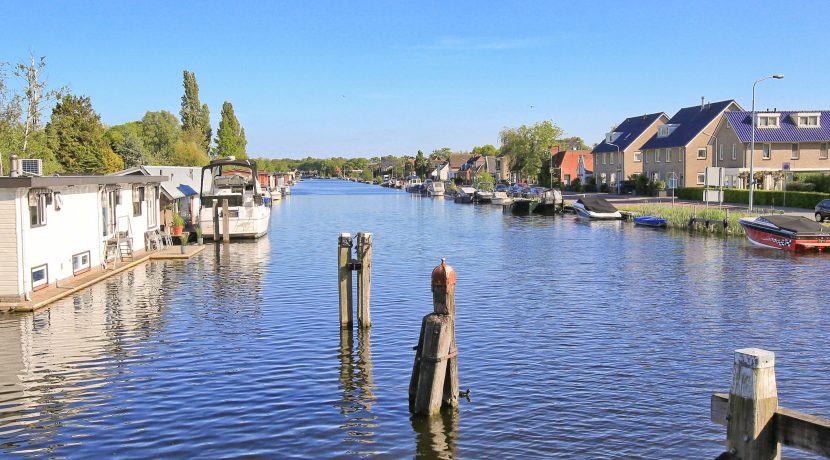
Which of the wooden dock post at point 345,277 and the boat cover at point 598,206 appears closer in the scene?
the wooden dock post at point 345,277

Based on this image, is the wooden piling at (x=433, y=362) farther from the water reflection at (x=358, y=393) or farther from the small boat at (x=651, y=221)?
the small boat at (x=651, y=221)

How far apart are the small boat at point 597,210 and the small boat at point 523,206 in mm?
11930

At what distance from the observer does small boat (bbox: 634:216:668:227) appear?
202 feet

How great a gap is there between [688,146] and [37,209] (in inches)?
3054

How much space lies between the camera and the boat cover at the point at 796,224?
4425cm

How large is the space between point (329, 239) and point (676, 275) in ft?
88.6

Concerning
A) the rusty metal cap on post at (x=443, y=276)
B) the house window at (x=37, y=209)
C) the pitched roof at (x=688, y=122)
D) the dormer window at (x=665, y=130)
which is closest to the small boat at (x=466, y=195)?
the pitched roof at (x=688, y=122)

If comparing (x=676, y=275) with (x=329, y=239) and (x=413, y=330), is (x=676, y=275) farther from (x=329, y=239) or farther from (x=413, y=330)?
(x=329, y=239)

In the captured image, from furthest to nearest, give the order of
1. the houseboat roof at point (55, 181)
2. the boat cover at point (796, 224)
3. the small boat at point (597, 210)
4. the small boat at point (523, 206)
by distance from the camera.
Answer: the small boat at point (523, 206) < the small boat at point (597, 210) < the boat cover at point (796, 224) < the houseboat roof at point (55, 181)

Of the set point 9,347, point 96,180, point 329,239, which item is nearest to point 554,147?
point 329,239

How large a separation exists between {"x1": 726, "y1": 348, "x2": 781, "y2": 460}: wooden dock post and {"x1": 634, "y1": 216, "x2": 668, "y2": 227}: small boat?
54741 millimetres

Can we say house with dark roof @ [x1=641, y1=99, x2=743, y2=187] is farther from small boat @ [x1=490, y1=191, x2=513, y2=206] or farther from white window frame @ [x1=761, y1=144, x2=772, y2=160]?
small boat @ [x1=490, y1=191, x2=513, y2=206]

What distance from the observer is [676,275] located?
117 feet

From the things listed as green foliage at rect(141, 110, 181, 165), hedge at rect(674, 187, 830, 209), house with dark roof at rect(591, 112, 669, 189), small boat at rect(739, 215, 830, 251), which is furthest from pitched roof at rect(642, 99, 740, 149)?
green foliage at rect(141, 110, 181, 165)
